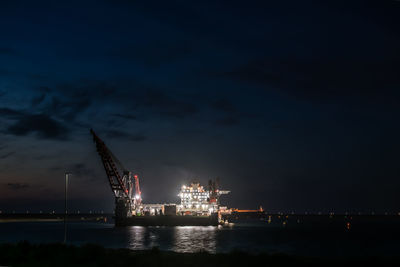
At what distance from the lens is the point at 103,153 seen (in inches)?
2776

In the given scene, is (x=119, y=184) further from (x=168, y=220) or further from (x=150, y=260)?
(x=150, y=260)

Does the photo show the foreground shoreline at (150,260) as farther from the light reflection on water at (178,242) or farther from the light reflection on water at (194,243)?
the light reflection on water at (178,242)

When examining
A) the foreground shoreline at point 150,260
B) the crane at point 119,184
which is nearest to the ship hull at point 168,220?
the crane at point 119,184

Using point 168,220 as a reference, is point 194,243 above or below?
above

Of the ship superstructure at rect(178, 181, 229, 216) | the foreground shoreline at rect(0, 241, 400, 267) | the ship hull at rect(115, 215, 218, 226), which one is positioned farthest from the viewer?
the ship superstructure at rect(178, 181, 229, 216)

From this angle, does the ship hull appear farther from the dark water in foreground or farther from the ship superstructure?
the dark water in foreground

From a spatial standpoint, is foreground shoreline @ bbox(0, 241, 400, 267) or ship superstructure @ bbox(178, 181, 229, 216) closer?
foreground shoreline @ bbox(0, 241, 400, 267)

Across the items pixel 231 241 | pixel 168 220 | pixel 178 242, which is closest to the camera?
pixel 178 242

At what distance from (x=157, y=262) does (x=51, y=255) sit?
200 inches

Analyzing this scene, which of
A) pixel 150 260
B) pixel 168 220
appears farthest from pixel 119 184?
pixel 150 260

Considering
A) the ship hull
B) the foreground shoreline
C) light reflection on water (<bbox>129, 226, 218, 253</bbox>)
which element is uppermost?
the foreground shoreline

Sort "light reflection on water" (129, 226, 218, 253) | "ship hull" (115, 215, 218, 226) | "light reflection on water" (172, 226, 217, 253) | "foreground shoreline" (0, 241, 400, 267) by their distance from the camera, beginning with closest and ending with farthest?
"foreground shoreline" (0, 241, 400, 267), "light reflection on water" (172, 226, 217, 253), "light reflection on water" (129, 226, 218, 253), "ship hull" (115, 215, 218, 226)

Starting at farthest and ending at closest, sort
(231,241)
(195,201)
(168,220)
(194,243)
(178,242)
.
Answer: (195,201), (168,220), (231,241), (178,242), (194,243)

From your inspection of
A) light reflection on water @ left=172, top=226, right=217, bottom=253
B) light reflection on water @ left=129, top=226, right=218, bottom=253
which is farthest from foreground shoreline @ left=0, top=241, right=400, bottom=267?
light reflection on water @ left=129, top=226, right=218, bottom=253
